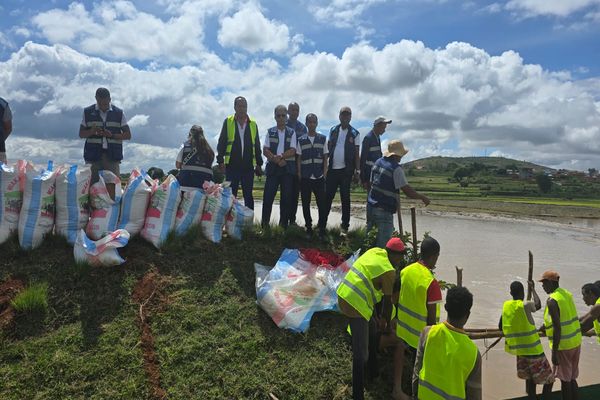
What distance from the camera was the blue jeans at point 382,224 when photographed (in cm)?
588

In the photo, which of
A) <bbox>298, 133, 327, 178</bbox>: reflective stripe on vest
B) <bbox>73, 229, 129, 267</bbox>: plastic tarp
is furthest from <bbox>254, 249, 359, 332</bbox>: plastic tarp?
<bbox>298, 133, 327, 178</bbox>: reflective stripe on vest

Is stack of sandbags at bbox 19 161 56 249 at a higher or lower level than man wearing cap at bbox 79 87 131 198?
lower

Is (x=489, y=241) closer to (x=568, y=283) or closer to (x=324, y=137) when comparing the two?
(x=568, y=283)

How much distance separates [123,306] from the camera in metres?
4.48

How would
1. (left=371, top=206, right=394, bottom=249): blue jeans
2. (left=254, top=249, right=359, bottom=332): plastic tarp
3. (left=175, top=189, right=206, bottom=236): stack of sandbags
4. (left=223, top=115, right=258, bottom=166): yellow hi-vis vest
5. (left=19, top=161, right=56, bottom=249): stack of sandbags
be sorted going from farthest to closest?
1. (left=223, top=115, right=258, bottom=166): yellow hi-vis vest
2. (left=371, top=206, right=394, bottom=249): blue jeans
3. (left=175, top=189, right=206, bottom=236): stack of sandbags
4. (left=19, top=161, right=56, bottom=249): stack of sandbags
5. (left=254, top=249, right=359, bottom=332): plastic tarp

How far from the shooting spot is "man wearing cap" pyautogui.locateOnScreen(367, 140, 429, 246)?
18.3ft

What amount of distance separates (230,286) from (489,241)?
16.3 meters

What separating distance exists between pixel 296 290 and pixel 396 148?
2353mm

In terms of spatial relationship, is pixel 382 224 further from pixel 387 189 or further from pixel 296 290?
pixel 296 290

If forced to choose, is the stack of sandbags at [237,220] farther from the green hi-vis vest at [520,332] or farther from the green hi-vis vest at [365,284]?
the green hi-vis vest at [520,332]

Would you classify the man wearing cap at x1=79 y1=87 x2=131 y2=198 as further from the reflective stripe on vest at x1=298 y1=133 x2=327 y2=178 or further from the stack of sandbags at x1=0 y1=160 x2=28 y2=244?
the reflective stripe on vest at x1=298 y1=133 x2=327 y2=178

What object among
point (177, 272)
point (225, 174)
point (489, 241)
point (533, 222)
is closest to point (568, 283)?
point (489, 241)

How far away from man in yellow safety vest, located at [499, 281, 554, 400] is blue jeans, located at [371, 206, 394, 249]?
1782 millimetres

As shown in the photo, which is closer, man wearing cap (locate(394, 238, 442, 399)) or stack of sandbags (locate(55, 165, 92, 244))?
man wearing cap (locate(394, 238, 442, 399))
